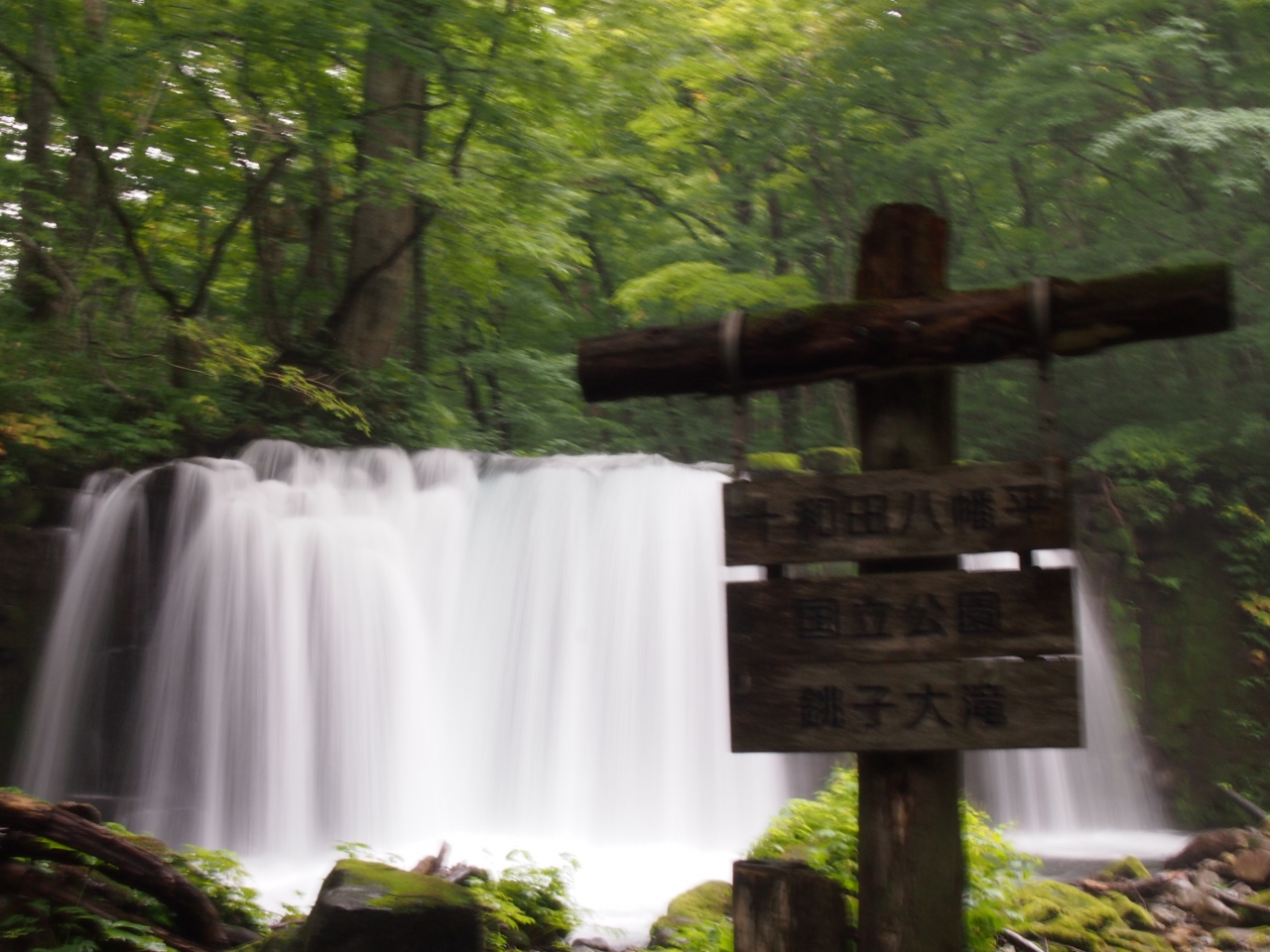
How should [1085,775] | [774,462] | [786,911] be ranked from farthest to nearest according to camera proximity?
1. [774,462]
2. [1085,775]
3. [786,911]

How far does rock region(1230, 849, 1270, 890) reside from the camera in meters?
7.41

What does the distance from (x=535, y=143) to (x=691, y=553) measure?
4.56 meters

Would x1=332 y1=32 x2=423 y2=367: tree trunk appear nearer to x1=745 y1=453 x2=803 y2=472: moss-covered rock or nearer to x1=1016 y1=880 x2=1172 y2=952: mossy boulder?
x1=745 y1=453 x2=803 y2=472: moss-covered rock

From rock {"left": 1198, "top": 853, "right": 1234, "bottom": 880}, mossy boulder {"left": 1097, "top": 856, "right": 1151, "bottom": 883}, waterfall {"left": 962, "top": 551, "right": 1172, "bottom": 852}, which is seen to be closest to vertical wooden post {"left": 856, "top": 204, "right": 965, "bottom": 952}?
mossy boulder {"left": 1097, "top": 856, "right": 1151, "bottom": 883}

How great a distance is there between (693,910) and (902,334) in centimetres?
447

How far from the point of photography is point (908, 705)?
9.32ft

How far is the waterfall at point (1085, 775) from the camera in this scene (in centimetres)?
1070

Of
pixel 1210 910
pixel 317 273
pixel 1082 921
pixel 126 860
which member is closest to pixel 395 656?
pixel 317 273

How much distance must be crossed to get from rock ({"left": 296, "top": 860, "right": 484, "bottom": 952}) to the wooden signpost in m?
1.99

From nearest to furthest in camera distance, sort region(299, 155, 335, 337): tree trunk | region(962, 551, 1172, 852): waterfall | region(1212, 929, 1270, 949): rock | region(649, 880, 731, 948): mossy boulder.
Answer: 1. region(649, 880, 731, 948): mossy boulder
2. region(1212, 929, 1270, 949): rock
3. region(962, 551, 1172, 852): waterfall
4. region(299, 155, 335, 337): tree trunk

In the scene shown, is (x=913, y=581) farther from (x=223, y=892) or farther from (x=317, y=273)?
(x=317, y=273)

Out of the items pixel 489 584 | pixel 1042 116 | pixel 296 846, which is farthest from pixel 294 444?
pixel 1042 116

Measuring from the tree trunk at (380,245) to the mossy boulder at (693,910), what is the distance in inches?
309

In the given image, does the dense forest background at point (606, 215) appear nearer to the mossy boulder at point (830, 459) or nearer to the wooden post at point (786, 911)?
the mossy boulder at point (830, 459)
